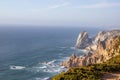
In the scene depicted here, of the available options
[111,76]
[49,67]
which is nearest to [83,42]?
[49,67]

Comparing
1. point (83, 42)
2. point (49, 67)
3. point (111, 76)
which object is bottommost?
point (49, 67)

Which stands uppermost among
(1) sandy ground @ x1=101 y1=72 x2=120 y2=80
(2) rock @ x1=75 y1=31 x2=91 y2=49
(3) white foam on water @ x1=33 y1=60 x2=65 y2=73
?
(2) rock @ x1=75 y1=31 x2=91 y2=49

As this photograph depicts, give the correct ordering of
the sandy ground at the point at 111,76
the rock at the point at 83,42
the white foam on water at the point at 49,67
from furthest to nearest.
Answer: the rock at the point at 83,42
the white foam on water at the point at 49,67
the sandy ground at the point at 111,76

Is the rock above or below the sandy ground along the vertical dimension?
above

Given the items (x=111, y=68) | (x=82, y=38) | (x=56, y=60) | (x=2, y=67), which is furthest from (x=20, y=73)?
(x=82, y=38)

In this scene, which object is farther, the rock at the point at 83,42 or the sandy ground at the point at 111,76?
the rock at the point at 83,42

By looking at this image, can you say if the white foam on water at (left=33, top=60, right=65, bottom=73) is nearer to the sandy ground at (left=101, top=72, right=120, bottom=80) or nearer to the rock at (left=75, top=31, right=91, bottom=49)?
the rock at (left=75, top=31, right=91, bottom=49)

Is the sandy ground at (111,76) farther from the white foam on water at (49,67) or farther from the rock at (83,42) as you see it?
the rock at (83,42)

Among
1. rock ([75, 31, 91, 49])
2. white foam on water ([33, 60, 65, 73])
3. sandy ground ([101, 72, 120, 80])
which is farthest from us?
rock ([75, 31, 91, 49])

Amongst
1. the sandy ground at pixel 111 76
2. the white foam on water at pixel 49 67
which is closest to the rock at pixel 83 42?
the white foam on water at pixel 49 67

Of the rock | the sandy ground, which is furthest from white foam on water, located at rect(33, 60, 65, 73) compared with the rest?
the sandy ground

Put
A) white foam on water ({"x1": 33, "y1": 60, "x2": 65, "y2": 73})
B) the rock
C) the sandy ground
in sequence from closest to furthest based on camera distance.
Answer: the sandy ground
white foam on water ({"x1": 33, "y1": 60, "x2": 65, "y2": 73})
the rock

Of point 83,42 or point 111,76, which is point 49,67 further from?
point 111,76
